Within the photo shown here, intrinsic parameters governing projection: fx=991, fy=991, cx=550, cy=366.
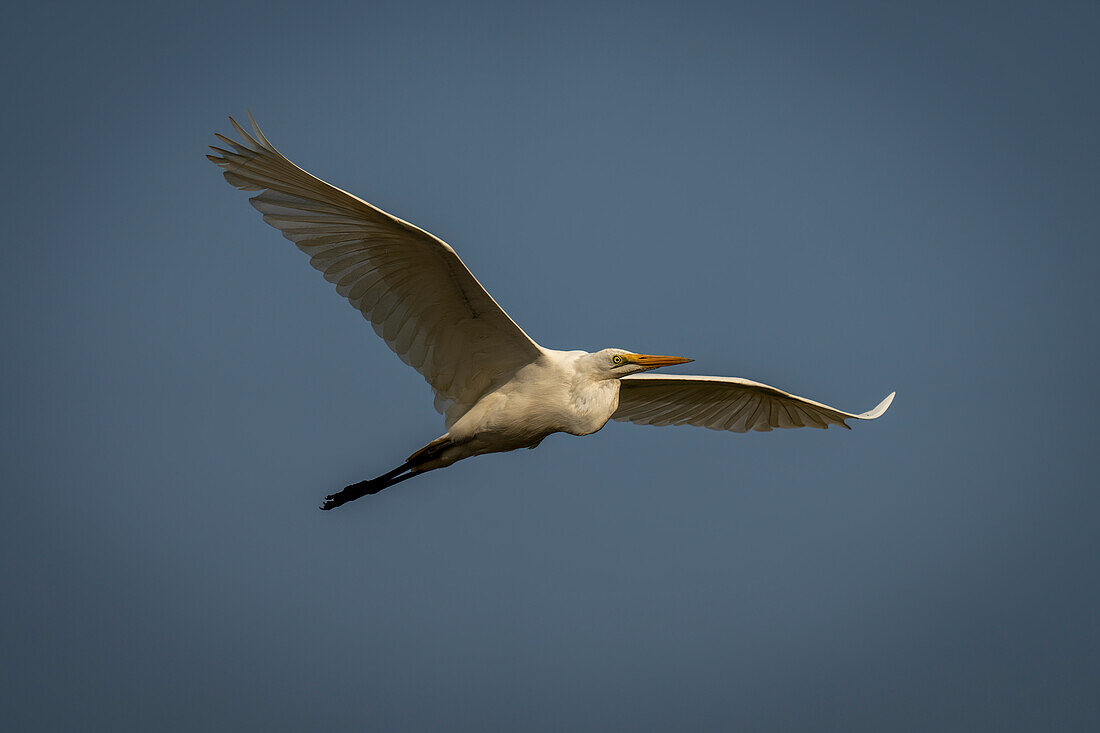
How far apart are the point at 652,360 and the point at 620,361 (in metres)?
0.32

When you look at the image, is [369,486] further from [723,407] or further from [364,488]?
[723,407]

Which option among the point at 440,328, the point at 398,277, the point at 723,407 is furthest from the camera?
the point at 723,407

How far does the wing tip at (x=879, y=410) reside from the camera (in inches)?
442

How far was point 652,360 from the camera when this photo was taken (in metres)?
9.57

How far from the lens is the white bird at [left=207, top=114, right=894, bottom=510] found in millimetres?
8750

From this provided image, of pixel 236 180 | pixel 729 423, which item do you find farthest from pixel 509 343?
pixel 729 423

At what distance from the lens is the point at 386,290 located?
31.2 ft

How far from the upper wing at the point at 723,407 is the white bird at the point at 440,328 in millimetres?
973

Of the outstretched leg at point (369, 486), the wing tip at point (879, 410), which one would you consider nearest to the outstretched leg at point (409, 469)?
the outstretched leg at point (369, 486)

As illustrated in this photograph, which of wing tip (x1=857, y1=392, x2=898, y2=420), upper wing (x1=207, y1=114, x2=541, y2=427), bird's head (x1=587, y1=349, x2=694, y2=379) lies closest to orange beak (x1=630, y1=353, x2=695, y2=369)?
bird's head (x1=587, y1=349, x2=694, y2=379)

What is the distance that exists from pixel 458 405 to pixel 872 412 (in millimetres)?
4778

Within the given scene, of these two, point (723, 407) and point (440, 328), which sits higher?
point (440, 328)

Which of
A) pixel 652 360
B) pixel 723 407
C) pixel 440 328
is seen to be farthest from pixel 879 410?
pixel 440 328

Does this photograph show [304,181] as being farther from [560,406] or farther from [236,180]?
[560,406]
